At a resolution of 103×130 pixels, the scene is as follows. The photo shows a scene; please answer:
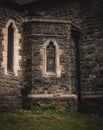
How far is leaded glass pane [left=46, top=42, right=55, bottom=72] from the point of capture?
628 inches

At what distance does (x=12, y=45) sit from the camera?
629 inches

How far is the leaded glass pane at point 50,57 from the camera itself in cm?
1596

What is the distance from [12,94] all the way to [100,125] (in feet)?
17.5

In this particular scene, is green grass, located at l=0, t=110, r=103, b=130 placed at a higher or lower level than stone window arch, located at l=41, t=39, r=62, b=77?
lower

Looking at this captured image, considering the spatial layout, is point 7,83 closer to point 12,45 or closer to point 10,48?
point 10,48

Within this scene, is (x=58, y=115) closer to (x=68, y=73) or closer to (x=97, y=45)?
(x=68, y=73)

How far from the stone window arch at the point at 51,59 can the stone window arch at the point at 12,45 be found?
136 cm

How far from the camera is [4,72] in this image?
14.9 m

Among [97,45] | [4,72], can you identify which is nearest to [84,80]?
[97,45]

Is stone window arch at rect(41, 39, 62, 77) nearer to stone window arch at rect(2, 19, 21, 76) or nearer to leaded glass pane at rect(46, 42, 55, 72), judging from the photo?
leaded glass pane at rect(46, 42, 55, 72)

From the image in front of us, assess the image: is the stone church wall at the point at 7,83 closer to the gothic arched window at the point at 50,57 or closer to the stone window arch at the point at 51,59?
the stone window arch at the point at 51,59

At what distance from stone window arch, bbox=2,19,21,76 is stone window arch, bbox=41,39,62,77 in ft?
4.45

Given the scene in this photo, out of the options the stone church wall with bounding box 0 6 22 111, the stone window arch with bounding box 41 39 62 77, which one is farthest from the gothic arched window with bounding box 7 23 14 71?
the stone window arch with bounding box 41 39 62 77

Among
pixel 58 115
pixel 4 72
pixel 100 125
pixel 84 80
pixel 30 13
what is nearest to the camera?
pixel 100 125
